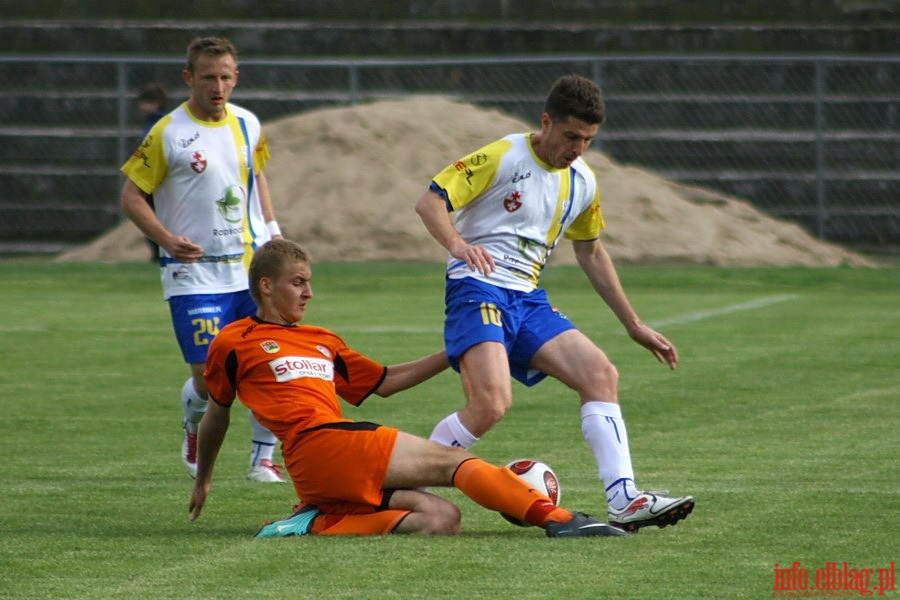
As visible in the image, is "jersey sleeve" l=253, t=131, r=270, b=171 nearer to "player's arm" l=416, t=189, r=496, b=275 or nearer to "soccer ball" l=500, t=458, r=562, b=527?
"player's arm" l=416, t=189, r=496, b=275

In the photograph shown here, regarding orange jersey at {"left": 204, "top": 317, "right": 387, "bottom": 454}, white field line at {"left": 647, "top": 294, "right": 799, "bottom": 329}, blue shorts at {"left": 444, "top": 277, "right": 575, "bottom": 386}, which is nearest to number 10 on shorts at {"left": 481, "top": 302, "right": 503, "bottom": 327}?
blue shorts at {"left": 444, "top": 277, "right": 575, "bottom": 386}

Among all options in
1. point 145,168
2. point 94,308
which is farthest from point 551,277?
point 145,168

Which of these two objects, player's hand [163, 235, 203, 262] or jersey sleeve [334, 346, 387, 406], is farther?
player's hand [163, 235, 203, 262]

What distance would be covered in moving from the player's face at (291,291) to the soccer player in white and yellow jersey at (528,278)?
57 cm

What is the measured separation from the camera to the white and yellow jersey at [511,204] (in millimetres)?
7266

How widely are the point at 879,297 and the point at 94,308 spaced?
8.45 m

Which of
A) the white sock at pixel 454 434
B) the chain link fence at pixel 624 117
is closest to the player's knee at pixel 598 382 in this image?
the white sock at pixel 454 434

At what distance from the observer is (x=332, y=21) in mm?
29156

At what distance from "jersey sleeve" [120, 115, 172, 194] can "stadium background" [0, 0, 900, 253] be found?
631 inches

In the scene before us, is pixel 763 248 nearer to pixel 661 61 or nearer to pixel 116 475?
pixel 661 61

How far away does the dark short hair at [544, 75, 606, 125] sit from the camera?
703 cm

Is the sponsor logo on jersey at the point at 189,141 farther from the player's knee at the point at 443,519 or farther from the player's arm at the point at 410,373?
the player's knee at the point at 443,519

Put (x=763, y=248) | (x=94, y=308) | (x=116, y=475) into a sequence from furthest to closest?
1. (x=763, y=248)
2. (x=94, y=308)
3. (x=116, y=475)

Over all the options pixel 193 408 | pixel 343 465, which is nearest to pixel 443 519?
pixel 343 465
